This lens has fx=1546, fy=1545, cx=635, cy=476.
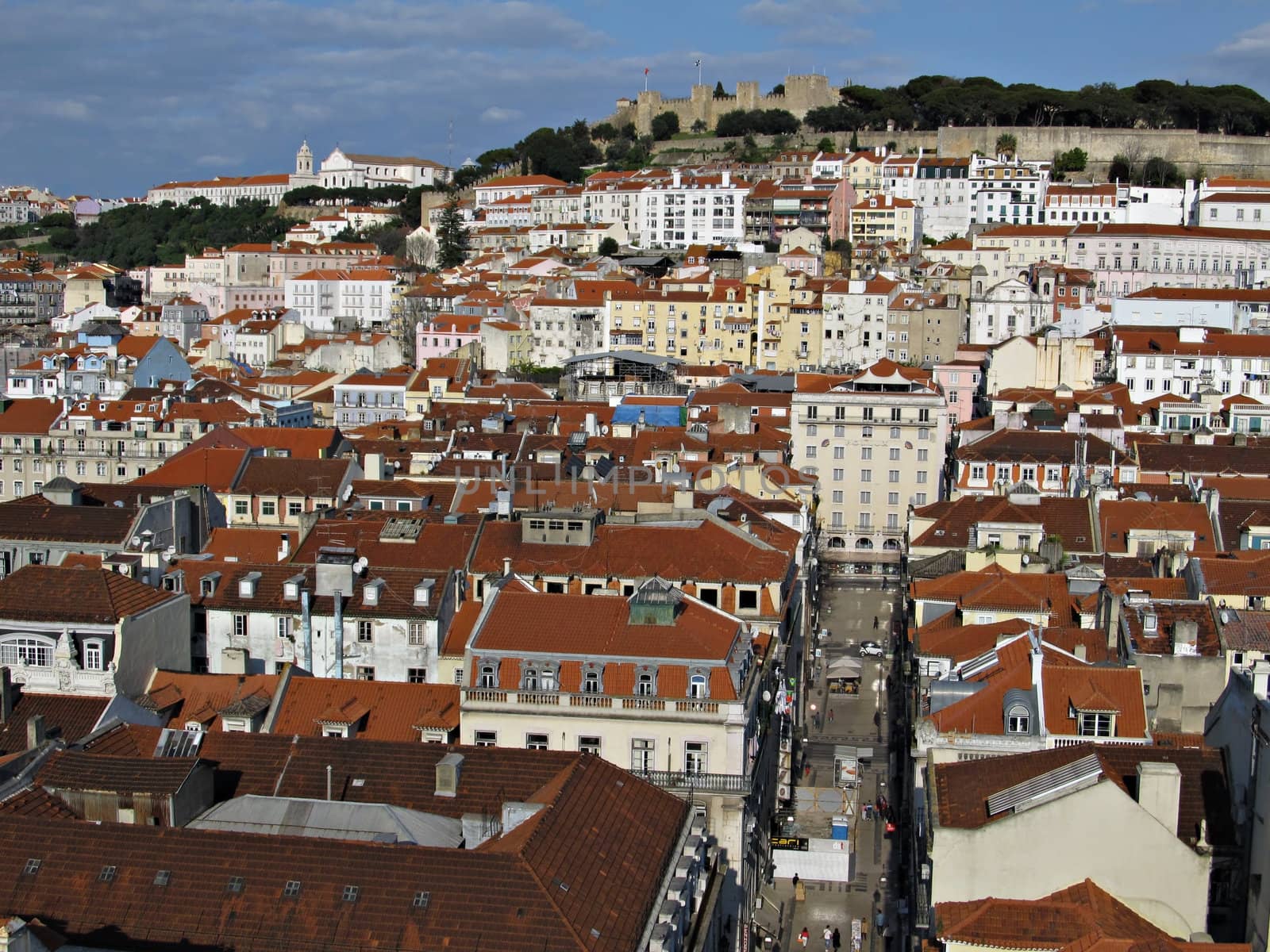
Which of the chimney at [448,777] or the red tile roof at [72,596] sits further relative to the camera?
the red tile roof at [72,596]

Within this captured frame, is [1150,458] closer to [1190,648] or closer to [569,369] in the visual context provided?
[1190,648]

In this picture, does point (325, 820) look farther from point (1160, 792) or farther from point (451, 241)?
point (451, 241)

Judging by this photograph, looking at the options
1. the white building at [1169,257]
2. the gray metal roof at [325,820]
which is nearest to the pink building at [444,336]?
the white building at [1169,257]

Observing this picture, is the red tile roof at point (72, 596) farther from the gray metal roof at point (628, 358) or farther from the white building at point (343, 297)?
the white building at point (343, 297)

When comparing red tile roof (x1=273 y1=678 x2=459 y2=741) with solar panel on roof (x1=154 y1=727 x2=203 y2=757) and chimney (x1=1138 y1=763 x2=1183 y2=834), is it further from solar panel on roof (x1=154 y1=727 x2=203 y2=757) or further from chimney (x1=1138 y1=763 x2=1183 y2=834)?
chimney (x1=1138 y1=763 x2=1183 y2=834)

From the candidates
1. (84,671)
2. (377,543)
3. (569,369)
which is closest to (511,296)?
(569,369)
